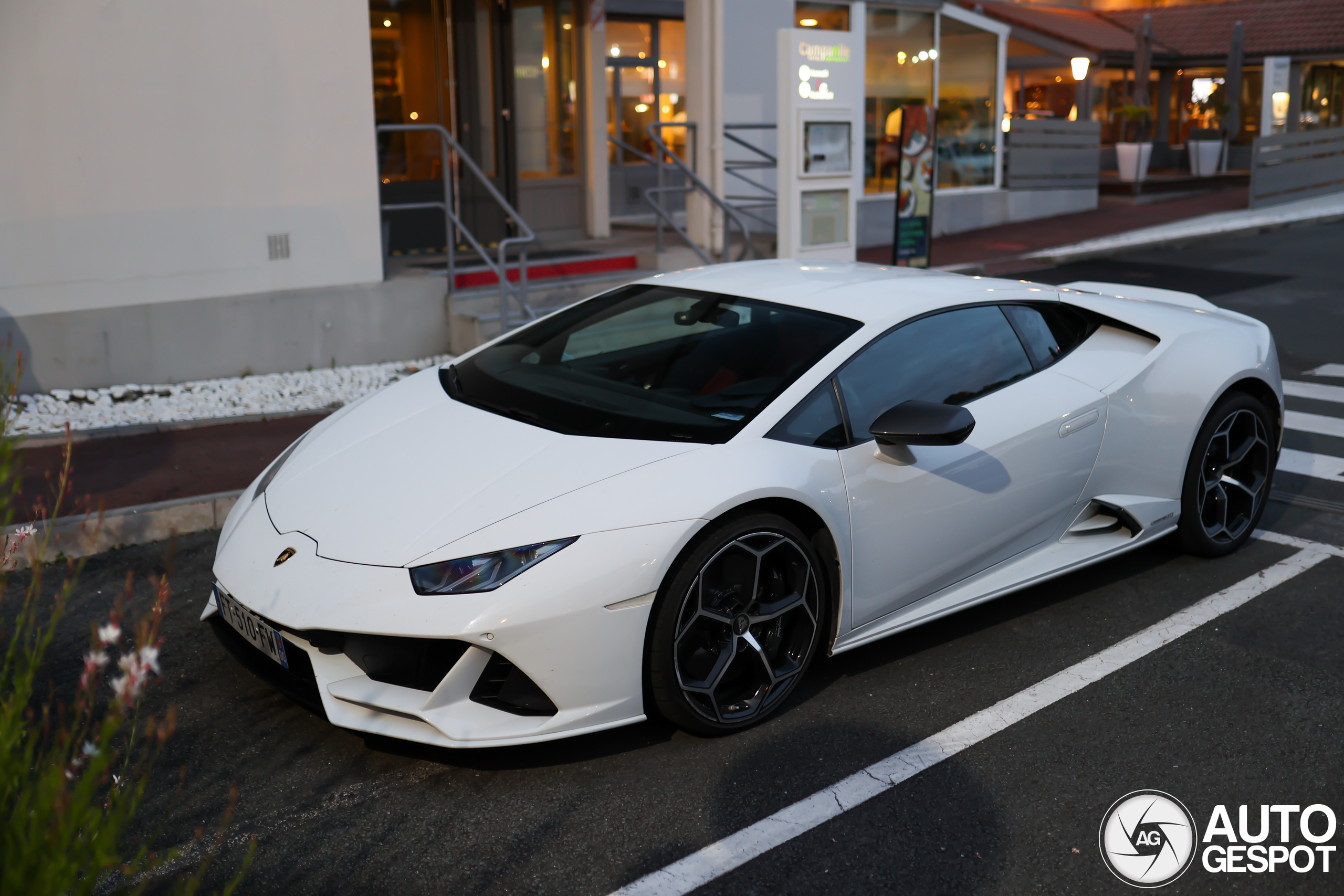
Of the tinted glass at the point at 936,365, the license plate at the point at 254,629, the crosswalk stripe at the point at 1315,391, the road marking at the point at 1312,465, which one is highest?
the tinted glass at the point at 936,365

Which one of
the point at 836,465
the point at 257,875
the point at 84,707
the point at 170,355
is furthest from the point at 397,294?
the point at 84,707

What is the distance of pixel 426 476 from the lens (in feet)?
12.0

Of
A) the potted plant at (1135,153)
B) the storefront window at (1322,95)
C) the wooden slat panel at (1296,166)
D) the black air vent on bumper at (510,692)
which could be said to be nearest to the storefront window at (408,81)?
the black air vent on bumper at (510,692)

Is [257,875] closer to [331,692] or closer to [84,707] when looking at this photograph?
[331,692]

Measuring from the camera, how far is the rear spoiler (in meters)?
5.49

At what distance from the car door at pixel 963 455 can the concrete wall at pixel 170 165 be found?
6138 mm

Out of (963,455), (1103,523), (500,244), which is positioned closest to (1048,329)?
(1103,523)

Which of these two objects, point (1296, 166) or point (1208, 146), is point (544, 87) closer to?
point (1296, 166)

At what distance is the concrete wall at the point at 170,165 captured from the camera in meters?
7.93

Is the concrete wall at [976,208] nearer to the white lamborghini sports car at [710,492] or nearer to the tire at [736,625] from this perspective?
the white lamborghini sports car at [710,492]

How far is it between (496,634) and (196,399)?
232 inches

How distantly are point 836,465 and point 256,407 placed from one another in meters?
5.43

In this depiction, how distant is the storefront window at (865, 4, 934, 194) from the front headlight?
15285mm

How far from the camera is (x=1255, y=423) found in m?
5.27
